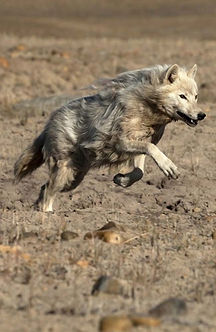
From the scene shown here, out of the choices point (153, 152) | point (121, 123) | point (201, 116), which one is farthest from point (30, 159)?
point (201, 116)

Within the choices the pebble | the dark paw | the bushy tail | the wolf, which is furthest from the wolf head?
the pebble

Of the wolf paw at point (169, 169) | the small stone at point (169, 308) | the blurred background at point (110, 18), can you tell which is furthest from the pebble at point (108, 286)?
the blurred background at point (110, 18)

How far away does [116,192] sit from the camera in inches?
403

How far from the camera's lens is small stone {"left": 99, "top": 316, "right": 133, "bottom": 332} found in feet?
15.1

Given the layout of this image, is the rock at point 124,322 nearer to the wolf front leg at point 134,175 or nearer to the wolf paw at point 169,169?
the wolf paw at point 169,169

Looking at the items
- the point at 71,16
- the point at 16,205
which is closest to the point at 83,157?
the point at 16,205

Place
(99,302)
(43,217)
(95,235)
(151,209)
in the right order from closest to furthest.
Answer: (99,302) → (95,235) → (43,217) → (151,209)

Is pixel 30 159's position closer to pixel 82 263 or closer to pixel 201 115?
pixel 201 115

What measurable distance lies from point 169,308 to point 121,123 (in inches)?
145

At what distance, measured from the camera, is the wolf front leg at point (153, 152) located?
8141 millimetres

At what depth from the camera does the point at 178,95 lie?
8367 mm

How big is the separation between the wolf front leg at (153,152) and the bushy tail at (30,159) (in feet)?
3.93

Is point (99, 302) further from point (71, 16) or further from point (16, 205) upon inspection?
point (71, 16)

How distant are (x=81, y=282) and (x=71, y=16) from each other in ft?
132
